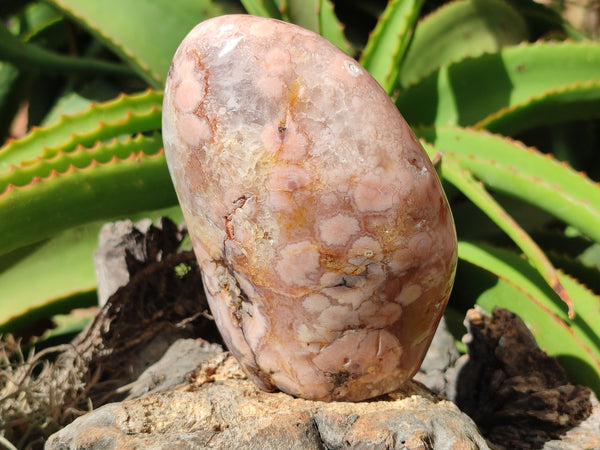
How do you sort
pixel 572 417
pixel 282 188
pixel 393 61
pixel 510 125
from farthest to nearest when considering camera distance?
pixel 510 125 → pixel 393 61 → pixel 572 417 → pixel 282 188

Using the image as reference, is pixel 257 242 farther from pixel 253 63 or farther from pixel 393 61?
pixel 393 61

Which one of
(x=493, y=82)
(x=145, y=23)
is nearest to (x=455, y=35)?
(x=493, y=82)

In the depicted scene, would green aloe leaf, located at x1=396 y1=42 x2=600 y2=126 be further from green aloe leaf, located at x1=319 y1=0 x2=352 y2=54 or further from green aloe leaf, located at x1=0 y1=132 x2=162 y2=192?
green aloe leaf, located at x1=0 y1=132 x2=162 y2=192

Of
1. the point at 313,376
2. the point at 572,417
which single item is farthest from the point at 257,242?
the point at 572,417

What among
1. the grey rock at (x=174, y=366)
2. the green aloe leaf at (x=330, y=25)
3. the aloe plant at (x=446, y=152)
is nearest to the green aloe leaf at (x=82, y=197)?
the aloe plant at (x=446, y=152)

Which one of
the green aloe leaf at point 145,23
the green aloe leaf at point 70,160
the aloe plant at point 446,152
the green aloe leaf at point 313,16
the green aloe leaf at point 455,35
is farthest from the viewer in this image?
the green aloe leaf at point 455,35

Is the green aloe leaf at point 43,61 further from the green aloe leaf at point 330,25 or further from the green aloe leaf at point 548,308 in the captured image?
the green aloe leaf at point 548,308
